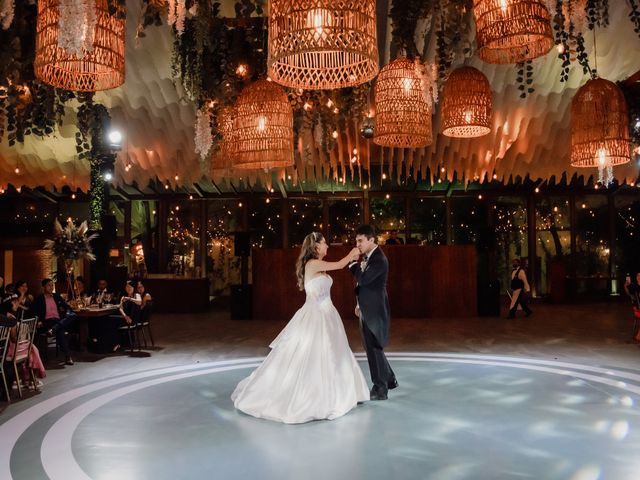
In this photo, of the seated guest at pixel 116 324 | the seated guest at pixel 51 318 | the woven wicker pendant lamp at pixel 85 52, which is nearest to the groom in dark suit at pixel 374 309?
the woven wicker pendant lamp at pixel 85 52

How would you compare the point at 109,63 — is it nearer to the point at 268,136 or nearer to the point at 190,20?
the point at 268,136

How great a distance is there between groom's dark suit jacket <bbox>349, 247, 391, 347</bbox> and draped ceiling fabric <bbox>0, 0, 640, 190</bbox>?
12.0ft

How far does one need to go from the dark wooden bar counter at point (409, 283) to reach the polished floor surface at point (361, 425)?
560 cm

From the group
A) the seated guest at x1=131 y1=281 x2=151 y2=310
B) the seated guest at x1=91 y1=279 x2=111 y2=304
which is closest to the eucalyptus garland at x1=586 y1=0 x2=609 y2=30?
the seated guest at x1=131 y1=281 x2=151 y2=310

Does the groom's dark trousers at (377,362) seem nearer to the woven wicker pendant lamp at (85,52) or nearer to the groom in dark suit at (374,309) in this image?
the groom in dark suit at (374,309)

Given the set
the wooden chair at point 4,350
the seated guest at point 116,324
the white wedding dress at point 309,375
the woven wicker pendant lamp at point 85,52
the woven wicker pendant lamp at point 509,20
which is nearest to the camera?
the woven wicker pendant lamp at point 85,52

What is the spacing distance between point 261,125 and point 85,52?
1.82 metres

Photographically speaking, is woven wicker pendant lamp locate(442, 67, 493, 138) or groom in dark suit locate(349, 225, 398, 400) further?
groom in dark suit locate(349, 225, 398, 400)

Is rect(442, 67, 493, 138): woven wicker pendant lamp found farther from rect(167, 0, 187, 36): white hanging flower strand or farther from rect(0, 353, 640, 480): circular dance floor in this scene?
rect(0, 353, 640, 480): circular dance floor

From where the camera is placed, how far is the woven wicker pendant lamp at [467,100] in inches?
205

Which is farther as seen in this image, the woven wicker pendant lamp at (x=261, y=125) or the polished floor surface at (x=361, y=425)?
the woven wicker pendant lamp at (x=261, y=125)

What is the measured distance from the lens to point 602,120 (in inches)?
217

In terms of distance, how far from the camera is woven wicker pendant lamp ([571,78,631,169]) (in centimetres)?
549

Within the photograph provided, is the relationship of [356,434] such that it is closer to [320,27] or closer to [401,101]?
[401,101]
